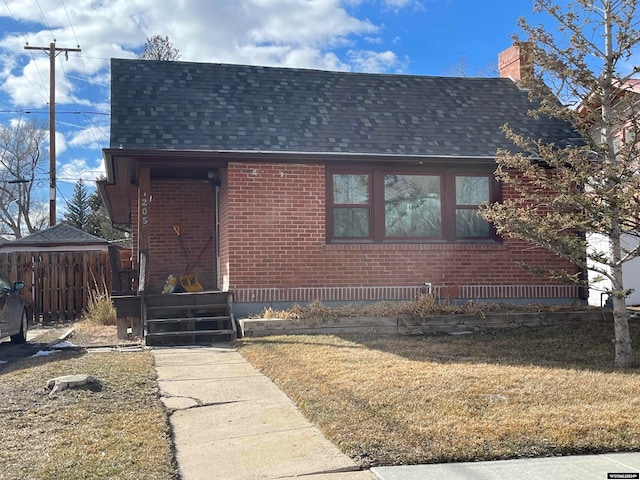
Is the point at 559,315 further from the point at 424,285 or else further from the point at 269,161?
the point at 269,161

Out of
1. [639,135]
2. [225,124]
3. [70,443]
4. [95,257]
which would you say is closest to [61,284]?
[95,257]

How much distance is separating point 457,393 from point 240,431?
7.15 ft

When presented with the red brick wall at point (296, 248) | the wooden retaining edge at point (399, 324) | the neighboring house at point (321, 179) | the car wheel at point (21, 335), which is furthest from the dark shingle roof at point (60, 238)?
the wooden retaining edge at point (399, 324)

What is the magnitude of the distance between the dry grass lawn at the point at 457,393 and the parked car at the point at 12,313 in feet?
13.0

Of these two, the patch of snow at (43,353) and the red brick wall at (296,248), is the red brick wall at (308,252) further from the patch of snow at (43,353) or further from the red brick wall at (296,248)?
the patch of snow at (43,353)

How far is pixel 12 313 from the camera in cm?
1048

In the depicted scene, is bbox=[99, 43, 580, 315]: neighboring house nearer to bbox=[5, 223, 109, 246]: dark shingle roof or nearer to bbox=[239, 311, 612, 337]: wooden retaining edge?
bbox=[239, 311, 612, 337]: wooden retaining edge

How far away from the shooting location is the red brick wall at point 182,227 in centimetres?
1347

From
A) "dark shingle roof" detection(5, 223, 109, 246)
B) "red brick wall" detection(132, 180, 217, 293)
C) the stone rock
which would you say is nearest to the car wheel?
"red brick wall" detection(132, 180, 217, 293)

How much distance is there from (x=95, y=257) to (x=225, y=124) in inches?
299

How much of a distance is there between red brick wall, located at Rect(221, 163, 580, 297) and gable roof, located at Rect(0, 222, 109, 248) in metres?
11.1

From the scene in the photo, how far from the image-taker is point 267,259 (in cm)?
1119

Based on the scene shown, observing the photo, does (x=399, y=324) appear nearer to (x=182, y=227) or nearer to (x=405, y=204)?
(x=405, y=204)

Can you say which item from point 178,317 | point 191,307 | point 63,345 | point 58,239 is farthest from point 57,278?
point 191,307
